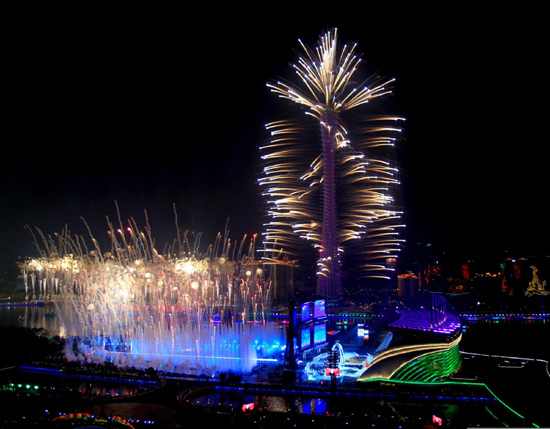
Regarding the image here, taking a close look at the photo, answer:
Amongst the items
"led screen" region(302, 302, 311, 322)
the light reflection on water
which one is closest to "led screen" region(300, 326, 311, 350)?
"led screen" region(302, 302, 311, 322)

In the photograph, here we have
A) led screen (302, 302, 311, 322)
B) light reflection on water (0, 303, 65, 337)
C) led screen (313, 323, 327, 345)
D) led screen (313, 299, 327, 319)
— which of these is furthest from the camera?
light reflection on water (0, 303, 65, 337)

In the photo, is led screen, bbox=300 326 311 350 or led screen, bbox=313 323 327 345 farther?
led screen, bbox=313 323 327 345

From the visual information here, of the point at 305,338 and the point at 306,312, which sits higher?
the point at 306,312

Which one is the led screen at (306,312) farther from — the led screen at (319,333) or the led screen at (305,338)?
the led screen at (319,333)

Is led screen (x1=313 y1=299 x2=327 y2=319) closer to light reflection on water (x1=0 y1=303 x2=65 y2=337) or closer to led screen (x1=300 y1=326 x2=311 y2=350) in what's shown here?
led screen (x1=300 y1=326 x2=311 y2=350)

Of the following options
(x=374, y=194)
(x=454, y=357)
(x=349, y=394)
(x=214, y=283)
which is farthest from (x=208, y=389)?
(x=214, y=283)

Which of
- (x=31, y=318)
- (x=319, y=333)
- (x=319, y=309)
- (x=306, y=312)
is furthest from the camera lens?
(x=31, y=318)

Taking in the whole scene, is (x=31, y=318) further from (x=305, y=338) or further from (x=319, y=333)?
(x=305, y=338)

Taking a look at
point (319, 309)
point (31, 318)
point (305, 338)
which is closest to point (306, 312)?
point (305, 338)

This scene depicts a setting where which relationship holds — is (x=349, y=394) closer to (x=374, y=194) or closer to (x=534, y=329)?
(x=374, y=194)

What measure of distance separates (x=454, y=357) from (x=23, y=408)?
1808cm

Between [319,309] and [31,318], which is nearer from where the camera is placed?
[319,309]

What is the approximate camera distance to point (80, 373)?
923 inches

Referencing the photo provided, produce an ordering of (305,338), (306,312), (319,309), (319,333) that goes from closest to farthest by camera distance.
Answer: (305,338) → (306,312) → (319,333) → (319,309)
